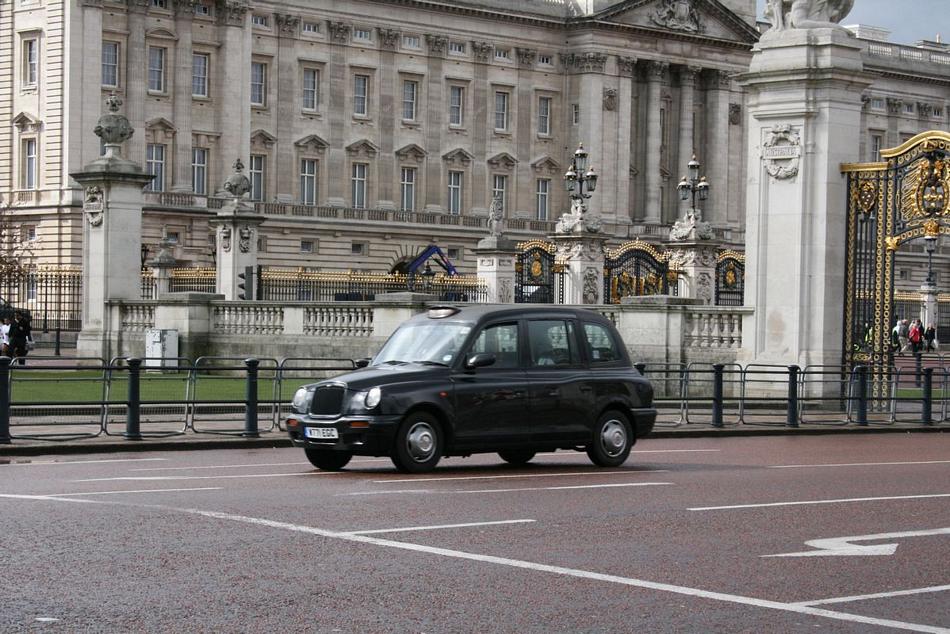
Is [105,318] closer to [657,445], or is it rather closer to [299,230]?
[657,445]

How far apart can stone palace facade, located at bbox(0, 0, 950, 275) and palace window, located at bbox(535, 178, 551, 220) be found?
85mm

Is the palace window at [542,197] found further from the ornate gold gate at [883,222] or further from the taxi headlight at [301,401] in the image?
the taxi headlight at [301,401]

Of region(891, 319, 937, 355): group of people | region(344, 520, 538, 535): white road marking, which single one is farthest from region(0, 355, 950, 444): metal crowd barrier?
region(891, 319, 937, 355): group of people

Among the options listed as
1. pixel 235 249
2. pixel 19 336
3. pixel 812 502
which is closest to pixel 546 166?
pixel 235 249

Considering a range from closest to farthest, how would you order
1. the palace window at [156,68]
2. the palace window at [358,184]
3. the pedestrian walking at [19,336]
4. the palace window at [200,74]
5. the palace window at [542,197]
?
the pedestrian walking at [19,336] → the palace window at [156,68] → the palace window at [200,74] → the palace window at [358,184] → the palace window at [542,197]

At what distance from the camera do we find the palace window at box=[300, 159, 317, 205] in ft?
296

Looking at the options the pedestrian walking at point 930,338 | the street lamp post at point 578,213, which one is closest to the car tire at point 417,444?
the street lamp post at point 578,213

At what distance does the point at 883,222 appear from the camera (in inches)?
1169

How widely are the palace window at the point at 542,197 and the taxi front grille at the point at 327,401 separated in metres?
82.8

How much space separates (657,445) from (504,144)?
75.2 m

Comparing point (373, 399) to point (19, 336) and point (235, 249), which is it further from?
point (235, 249)

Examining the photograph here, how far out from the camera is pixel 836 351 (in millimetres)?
29703

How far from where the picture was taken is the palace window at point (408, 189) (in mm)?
94750

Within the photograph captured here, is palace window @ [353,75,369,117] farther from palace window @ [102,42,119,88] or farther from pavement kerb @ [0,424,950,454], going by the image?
pavement kerb @ [0,424,950,454]
